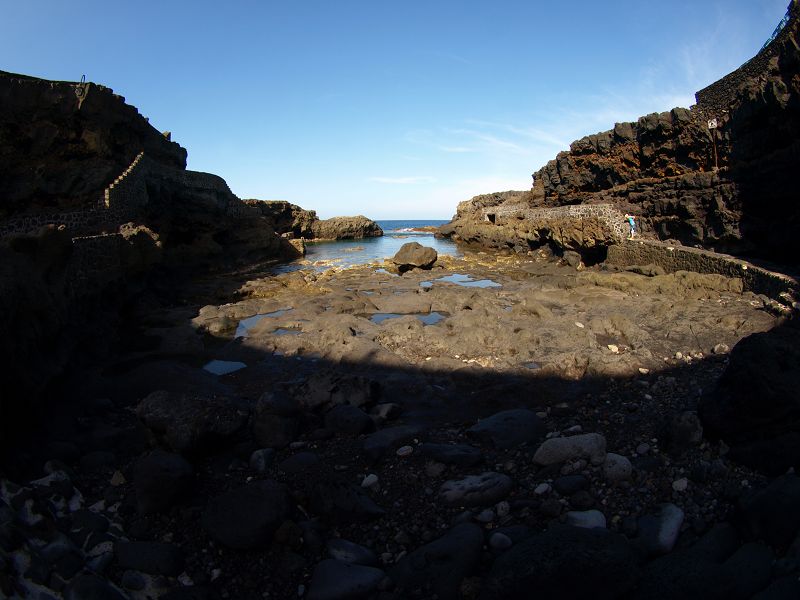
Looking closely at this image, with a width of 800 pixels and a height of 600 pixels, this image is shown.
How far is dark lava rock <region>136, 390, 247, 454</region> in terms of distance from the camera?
21.7 feet

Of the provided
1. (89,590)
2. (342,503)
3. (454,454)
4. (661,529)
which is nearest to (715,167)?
(454,454)

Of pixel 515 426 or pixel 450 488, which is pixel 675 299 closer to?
pixel 515 426

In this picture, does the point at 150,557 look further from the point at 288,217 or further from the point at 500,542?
the point at 288,217

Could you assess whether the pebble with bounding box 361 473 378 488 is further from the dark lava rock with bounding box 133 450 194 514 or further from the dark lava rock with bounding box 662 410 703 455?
the dark lava rock with bounding box 662 410 703 455

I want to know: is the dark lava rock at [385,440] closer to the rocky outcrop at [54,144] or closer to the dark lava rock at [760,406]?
the dark lava rock at [760,406]

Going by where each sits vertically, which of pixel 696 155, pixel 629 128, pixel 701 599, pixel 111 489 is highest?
pixel 629 128

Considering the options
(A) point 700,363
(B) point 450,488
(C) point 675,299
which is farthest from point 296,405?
(C) point 675,299

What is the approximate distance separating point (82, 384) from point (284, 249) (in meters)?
36.1

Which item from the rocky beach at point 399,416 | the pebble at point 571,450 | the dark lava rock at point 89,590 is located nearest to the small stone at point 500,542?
the rocky beach at point 399,416

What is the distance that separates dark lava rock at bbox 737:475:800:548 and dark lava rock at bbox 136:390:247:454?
241 inches

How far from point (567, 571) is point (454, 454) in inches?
107

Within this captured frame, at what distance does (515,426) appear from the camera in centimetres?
709

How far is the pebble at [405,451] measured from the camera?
662cm

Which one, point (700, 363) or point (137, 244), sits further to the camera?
point (137, 244)
